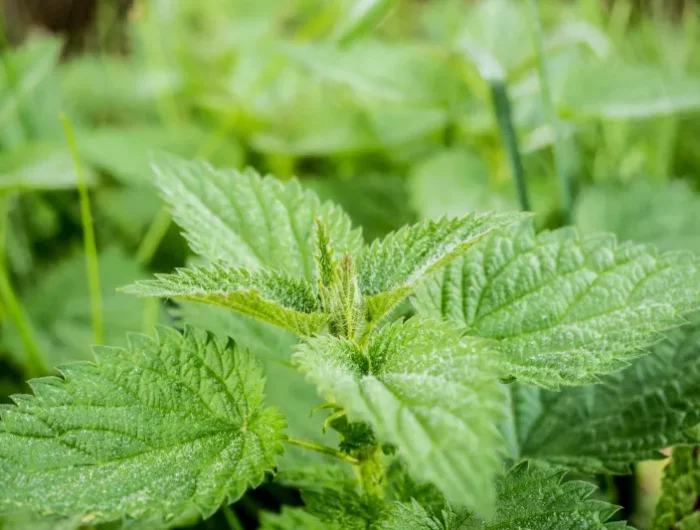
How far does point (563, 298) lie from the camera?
0.60 meters

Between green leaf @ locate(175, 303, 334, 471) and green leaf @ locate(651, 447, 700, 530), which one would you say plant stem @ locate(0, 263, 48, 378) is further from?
green leaf @ locate(651, 447, 700, 530)

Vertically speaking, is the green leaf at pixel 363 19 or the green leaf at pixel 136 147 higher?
the green leaf at pixel 363 19

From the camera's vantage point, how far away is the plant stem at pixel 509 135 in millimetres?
887

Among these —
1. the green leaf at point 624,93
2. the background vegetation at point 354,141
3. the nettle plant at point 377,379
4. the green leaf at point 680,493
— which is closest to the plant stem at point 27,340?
the background vegetation at point 354,141

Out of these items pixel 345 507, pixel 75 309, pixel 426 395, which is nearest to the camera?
pixel 426 395

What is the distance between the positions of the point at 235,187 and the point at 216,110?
818 millimetres

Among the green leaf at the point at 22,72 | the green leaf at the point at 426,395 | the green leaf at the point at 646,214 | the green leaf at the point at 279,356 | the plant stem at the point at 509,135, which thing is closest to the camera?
the green leaf at the point at 426,395

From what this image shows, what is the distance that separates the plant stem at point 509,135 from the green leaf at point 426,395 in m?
0.42

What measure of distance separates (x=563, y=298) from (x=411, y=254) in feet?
0.48

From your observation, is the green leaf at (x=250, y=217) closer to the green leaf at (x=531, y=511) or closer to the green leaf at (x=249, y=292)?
the green leaf at (x=249, y=292)

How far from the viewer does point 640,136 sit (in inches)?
56.1

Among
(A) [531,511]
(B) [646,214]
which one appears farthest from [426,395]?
(B) [646,214]

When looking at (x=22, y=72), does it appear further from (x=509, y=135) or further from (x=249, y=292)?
(x=249, y=292)

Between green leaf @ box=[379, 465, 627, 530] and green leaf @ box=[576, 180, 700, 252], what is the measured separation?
0.57m
